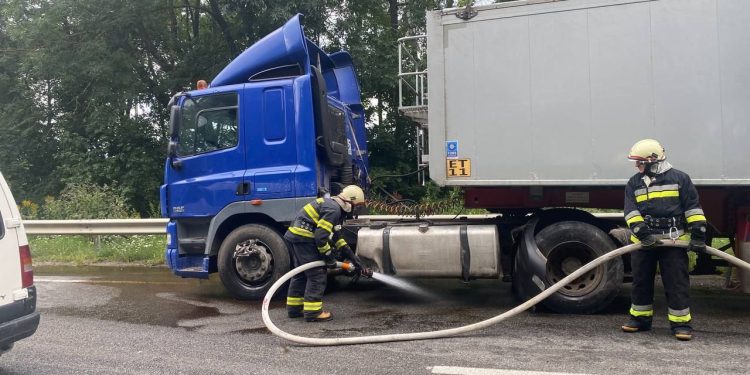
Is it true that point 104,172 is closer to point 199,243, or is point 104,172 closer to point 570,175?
point 199,243

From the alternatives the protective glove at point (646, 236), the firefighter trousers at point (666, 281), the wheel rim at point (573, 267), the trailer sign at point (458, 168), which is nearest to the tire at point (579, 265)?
the wheel rim at point (573, 267)

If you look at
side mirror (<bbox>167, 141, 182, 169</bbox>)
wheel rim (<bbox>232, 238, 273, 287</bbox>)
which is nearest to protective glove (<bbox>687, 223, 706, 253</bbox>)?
wheel rim (<bbox>232, 238, 273, 287</bbox>)

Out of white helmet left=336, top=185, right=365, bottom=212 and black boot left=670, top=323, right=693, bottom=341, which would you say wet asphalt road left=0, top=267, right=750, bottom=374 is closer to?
black boot left=670, top=323, right=693, bottom=341

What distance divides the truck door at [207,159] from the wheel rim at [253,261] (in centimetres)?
54

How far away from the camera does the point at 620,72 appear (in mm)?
4961

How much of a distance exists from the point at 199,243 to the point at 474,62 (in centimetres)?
364

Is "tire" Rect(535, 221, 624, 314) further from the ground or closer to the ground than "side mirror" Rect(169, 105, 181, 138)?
closer to the ground

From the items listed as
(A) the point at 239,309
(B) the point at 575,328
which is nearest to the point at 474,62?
(B) the point at 575,328

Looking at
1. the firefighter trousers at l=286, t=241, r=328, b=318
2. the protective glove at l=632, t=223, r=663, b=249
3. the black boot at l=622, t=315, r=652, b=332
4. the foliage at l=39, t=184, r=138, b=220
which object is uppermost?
the foliage at l=39, t=184, r=138, b=220

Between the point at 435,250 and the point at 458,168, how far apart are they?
0.88 m

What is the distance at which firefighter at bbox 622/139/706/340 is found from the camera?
4469mm

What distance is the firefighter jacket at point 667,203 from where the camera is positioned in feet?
14.7

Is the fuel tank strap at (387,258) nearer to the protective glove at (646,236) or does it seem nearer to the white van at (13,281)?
the protective glove at (646,236)

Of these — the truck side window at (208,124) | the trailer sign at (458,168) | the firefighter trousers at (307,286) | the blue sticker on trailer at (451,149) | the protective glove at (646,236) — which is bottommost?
the firefighter trousers at (307,286)
